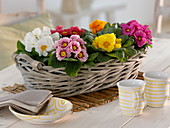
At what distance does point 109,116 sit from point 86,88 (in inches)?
6.8

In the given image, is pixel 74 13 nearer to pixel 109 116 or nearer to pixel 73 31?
pixel 73 31

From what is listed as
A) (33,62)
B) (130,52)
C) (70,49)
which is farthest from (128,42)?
(33,62)

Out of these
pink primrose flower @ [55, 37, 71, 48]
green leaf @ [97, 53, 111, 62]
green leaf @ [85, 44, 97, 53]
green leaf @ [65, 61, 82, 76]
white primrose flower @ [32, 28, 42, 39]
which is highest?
white primrose flower @ [32, 28, 42, 39]

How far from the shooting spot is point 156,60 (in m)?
1.85

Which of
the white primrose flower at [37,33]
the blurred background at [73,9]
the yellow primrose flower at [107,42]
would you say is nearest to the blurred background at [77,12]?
the blurred background at [73,9]

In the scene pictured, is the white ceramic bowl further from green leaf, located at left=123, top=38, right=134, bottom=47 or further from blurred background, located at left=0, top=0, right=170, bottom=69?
blurred background, located at left=0, top=0, right=170, bottom=69

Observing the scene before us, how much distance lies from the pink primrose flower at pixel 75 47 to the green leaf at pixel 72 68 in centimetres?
4

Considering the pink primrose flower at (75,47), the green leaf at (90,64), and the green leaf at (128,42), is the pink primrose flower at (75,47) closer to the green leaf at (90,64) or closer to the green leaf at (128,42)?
the green leaf at (90,64)

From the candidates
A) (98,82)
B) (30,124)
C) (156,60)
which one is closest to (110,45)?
(98,82)

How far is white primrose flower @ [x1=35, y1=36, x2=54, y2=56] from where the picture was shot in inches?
52.0

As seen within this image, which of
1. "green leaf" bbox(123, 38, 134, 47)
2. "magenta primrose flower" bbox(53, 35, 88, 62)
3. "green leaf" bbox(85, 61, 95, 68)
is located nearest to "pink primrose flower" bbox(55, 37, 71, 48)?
"magenta primrose flower" bbox(53, 35, 88, 62)

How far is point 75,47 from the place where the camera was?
4.19 ft

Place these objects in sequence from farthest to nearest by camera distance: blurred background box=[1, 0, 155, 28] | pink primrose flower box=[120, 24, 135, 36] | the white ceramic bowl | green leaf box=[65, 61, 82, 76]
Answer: blurred background box=[1, 0, 155, 28], pink primrose flower box=[120, 24, 135, 36], green leaf box=[65, 61, 82, 76], the white ceramic bowl

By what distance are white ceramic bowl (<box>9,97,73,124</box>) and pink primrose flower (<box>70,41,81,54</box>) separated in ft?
0.60
